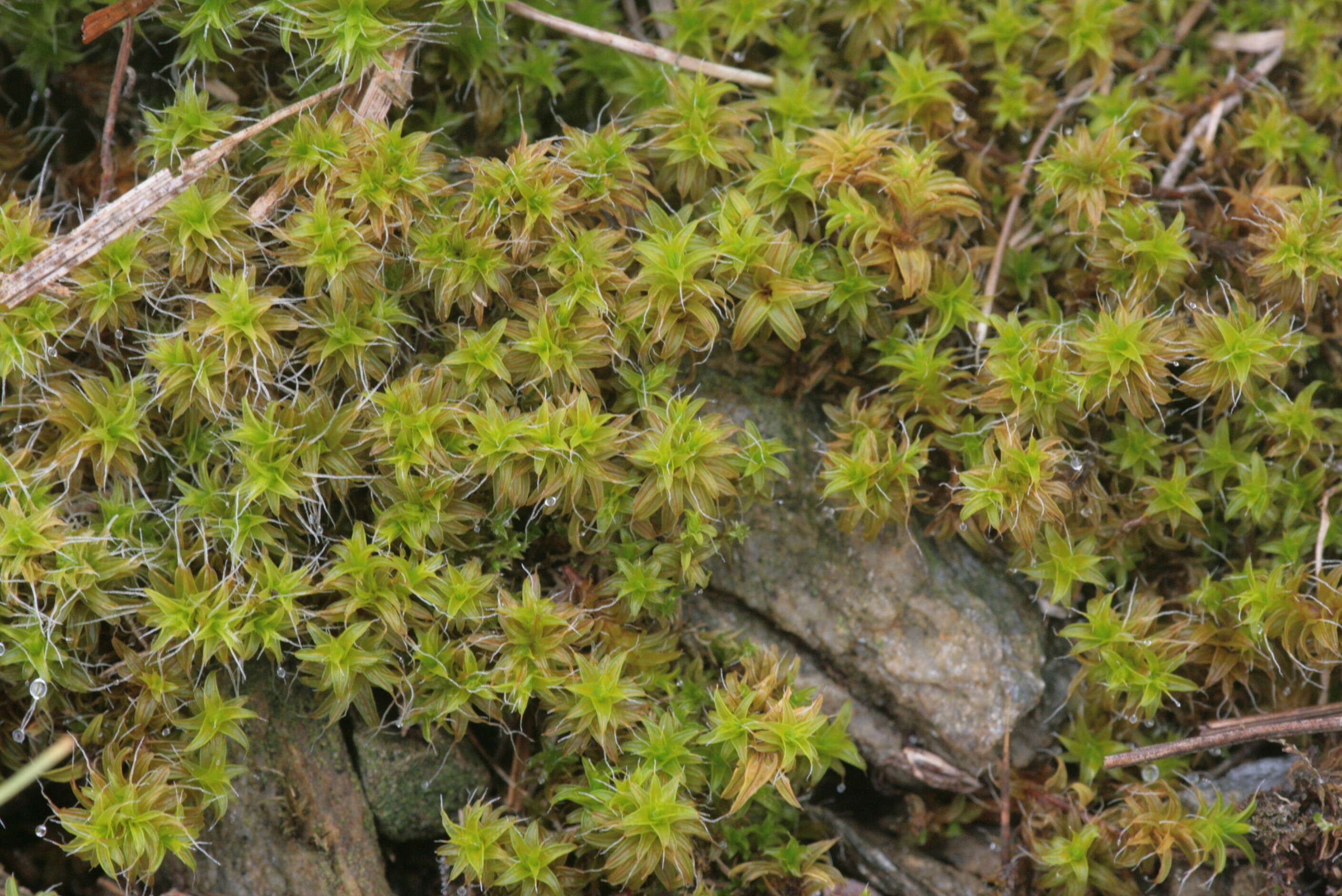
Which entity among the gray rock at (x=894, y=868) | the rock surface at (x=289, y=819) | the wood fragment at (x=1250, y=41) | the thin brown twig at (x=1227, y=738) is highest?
the wood fragment at (x=1250, y=41)

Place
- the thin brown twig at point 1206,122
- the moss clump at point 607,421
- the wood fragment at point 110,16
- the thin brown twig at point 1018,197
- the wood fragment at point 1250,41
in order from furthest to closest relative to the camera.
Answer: the wood fragment at point 1250,41 → the thin brown twig at point 1206,122 → the thin brown twig at point 1018,197 → the wood fragment at point 110,16 → the moss clump at point 607,421

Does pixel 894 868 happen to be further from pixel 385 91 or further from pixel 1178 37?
pixel 1178 37

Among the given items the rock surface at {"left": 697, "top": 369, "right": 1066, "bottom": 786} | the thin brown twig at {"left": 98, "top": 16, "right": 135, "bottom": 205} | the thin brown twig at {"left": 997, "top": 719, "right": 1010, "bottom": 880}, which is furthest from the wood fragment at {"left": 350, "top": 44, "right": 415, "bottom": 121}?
the thin brown twig at {"left": 997, "top": 719, "right": 1010, "bottom": 880}

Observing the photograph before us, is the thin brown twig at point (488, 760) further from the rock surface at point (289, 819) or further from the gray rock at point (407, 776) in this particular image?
the rock surface at point (289, 819)

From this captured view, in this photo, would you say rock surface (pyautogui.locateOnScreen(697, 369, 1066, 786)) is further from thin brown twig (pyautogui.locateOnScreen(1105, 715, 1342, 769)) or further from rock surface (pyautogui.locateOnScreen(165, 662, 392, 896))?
rock surface (pyautogui.locateOnScreen(165, 662, 392, 896))

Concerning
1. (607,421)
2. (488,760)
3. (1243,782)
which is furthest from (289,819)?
(1243,782)

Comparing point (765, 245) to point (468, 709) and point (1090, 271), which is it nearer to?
point (1090, 271)

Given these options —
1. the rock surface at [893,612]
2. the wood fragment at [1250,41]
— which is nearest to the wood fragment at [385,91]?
the rock surface at [893,612]
